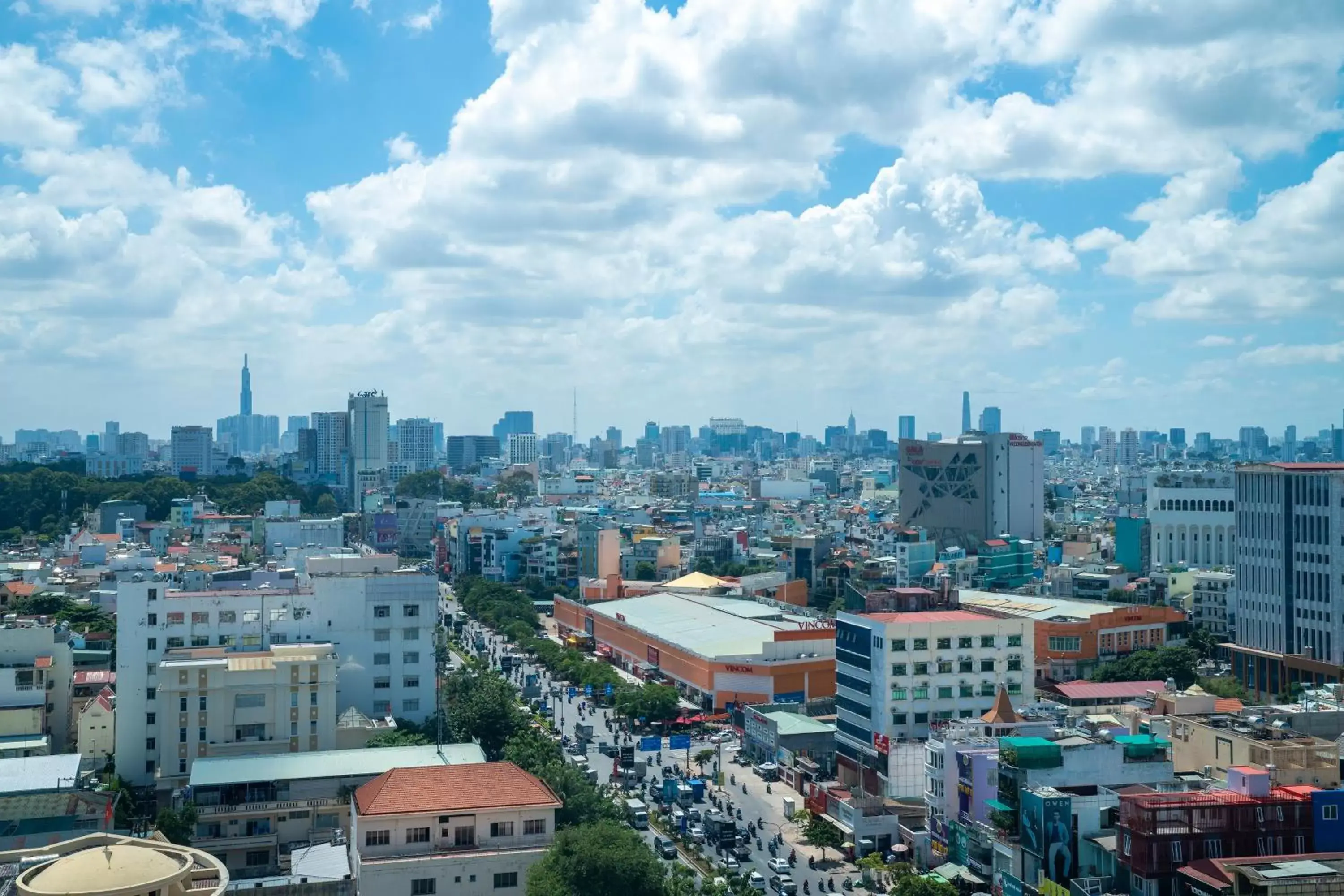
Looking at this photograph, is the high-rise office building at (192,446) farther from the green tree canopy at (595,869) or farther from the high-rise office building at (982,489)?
the green tree canopy at (595,869)

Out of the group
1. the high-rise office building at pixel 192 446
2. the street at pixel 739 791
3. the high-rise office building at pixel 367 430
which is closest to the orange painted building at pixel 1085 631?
the street at pixel 739 791

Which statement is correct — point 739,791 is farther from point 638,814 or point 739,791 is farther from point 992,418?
point 992,418

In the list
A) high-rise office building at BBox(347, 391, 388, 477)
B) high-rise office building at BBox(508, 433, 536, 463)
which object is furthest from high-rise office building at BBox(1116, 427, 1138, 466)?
high-rise office building at BBox(347, 391, 388, 477)

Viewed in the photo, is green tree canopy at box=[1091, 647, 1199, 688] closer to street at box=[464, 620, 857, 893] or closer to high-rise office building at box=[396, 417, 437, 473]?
street at box=[464, 620, 857, 893]

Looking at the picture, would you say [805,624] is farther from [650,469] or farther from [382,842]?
[650,469]

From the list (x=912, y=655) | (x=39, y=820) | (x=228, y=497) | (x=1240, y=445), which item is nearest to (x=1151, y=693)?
(x=912, y=655)

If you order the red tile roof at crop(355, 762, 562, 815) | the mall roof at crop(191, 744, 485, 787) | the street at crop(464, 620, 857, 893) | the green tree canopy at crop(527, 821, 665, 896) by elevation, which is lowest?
the street at crop(464, 620, 857, 893)
